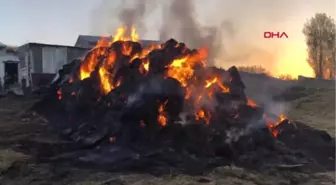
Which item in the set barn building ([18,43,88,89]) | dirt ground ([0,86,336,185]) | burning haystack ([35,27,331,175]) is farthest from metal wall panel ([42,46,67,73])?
dirt ground ([0,86,336,185])

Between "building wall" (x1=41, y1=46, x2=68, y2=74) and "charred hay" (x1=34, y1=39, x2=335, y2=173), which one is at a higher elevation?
"building wall" (x1=41, y1=46, x2=68, y2=74)

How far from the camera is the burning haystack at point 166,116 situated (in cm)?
1386

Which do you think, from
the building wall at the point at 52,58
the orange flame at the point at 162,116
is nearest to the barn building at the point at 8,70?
the building wall at the point at 52,58

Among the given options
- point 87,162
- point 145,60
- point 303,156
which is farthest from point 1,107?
point 303,156

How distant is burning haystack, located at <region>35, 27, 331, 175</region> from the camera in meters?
13.9

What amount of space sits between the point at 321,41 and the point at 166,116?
1926 inches

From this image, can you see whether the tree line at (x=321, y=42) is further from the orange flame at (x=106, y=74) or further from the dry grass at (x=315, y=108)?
the orange flame at (x=106, y=74)

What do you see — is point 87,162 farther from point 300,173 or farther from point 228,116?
point 300,173

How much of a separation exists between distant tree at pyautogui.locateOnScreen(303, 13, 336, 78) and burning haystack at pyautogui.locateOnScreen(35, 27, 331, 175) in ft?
144

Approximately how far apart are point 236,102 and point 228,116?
3.49ft

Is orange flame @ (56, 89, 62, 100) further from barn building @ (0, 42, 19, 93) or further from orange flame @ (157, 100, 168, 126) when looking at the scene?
barn building @ (0, 42, 19, 93)

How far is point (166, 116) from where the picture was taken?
14977mm

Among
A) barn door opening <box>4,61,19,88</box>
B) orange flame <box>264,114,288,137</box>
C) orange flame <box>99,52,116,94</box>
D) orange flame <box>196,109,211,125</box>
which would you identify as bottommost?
orange flame <box>264,114,288,137</box>

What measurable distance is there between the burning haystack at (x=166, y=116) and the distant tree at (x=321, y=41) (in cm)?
4395
